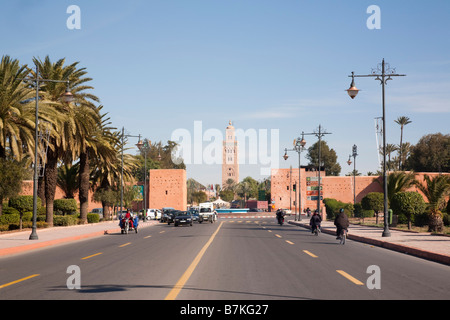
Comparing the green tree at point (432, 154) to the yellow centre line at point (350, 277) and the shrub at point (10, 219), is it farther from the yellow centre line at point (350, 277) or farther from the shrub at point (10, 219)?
the yellow centre line at point (350, 277)

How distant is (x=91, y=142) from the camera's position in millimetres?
45125

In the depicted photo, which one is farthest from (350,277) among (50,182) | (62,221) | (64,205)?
(64,205)

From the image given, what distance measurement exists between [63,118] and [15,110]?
215 inches

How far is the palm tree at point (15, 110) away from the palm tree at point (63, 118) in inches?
122

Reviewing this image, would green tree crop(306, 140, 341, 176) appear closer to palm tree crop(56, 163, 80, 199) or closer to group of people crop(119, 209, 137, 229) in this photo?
palm tree crop(56, 163, 80, 199)

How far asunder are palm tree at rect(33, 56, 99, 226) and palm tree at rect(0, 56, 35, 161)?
10.2 ft

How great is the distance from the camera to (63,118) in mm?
35000

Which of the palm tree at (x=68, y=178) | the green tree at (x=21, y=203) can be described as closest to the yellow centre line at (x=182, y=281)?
the green tree at (x=21, y=203)

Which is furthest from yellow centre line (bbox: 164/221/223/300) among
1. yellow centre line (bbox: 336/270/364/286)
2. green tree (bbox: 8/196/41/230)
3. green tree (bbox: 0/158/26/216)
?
green tree (bbox: 8/196/41/230)

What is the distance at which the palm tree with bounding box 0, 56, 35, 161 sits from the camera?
30.0 m

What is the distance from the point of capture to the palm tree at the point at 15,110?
98.5 feet
